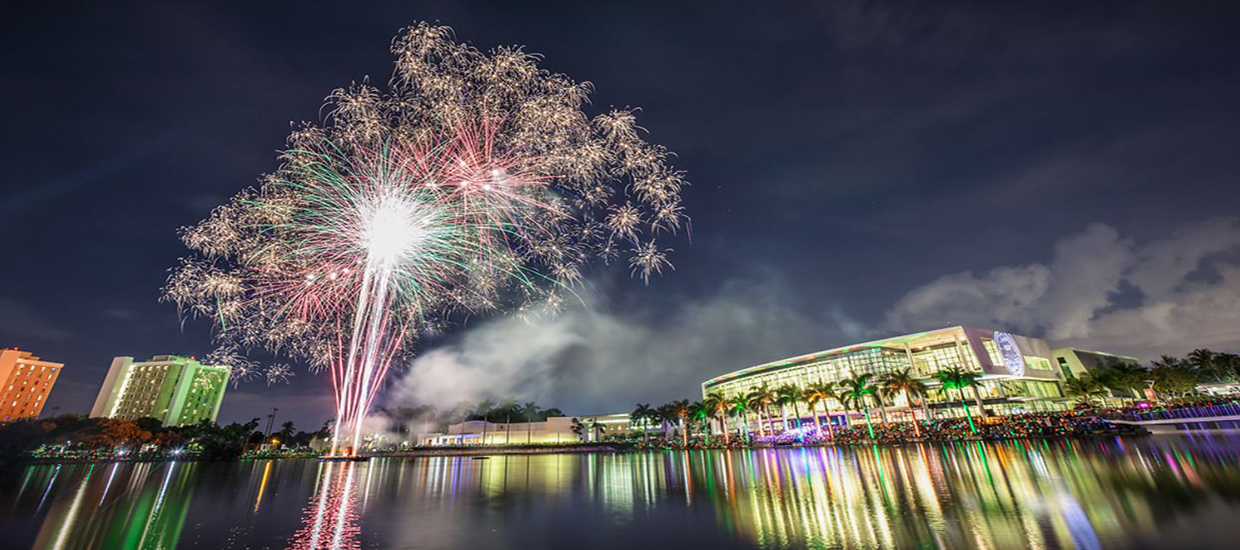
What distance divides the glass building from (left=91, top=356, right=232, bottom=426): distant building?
207m

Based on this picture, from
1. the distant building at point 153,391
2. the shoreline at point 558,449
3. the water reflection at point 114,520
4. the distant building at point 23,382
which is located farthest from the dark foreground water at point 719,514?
the distant building at point 153,391

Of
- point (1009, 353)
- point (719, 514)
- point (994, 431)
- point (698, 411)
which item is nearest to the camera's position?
point (719, 514)

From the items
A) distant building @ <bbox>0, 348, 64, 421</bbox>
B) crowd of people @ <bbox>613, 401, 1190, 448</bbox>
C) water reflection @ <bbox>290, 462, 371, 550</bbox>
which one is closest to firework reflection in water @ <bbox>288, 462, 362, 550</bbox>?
water reflection @ <bbox>290, 462, 371, 550</bbox>

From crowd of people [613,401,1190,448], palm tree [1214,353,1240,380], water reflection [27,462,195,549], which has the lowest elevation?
water reflection [27,462,195,549]

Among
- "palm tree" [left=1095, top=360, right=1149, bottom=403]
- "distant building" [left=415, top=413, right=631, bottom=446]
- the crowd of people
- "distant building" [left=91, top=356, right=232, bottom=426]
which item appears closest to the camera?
the crowd of people

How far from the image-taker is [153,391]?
170125mm

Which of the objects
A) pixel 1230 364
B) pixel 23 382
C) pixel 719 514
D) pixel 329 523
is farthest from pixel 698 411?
pixel 23 382

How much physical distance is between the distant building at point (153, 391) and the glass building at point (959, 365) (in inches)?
8146

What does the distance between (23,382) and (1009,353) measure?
280755 millimetres

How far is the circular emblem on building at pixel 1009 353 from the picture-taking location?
109 metres

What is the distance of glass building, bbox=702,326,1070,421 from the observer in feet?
341

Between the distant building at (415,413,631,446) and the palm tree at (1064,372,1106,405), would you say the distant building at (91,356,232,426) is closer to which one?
the distant building at (415,413,631,446)

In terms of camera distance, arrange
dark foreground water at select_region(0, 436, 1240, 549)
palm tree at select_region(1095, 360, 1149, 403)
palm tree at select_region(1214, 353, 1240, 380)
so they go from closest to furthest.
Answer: dark foreground water at select_region(0, 436, 1240, 549) → palm tree at select_region(1095, 360, 1149, 403) → palm tree at select_region(1214, 353, 1240, 380)

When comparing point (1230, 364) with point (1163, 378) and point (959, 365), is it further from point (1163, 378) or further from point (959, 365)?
point (959, 365)
